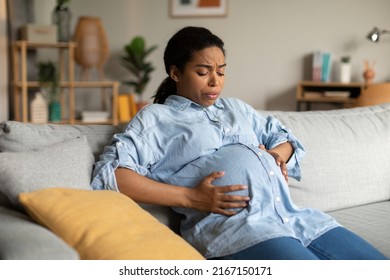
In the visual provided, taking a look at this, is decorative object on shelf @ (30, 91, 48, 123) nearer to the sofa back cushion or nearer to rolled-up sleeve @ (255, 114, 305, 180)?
the sofa back cushion

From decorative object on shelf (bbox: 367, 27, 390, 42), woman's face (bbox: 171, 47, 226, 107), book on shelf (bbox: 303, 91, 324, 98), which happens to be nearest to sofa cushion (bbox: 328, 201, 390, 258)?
woman's face (bbox: 171, 47, 226, 107)

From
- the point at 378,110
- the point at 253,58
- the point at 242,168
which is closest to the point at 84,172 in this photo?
the point at 242,168

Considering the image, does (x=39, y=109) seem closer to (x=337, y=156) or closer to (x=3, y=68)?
(x=3, y=68)

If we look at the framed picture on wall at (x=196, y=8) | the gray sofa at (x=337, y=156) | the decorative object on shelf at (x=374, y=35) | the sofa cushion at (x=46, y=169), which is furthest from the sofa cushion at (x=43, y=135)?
the framed picture on wall at (x=196, y=8)

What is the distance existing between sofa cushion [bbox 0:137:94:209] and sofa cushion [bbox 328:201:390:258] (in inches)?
36.3

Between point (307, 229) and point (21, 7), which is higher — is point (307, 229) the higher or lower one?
the lower one

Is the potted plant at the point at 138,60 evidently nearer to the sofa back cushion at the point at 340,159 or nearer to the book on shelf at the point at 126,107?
the book on shelf at the point at 126,107

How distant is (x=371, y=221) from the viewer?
78.1 inches

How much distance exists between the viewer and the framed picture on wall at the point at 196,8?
587cm

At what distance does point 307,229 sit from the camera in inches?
62.6

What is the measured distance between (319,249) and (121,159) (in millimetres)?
591

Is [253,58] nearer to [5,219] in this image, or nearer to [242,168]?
[242,168]

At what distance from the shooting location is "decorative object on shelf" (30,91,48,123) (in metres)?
5.03

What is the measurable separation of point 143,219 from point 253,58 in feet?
15.5
